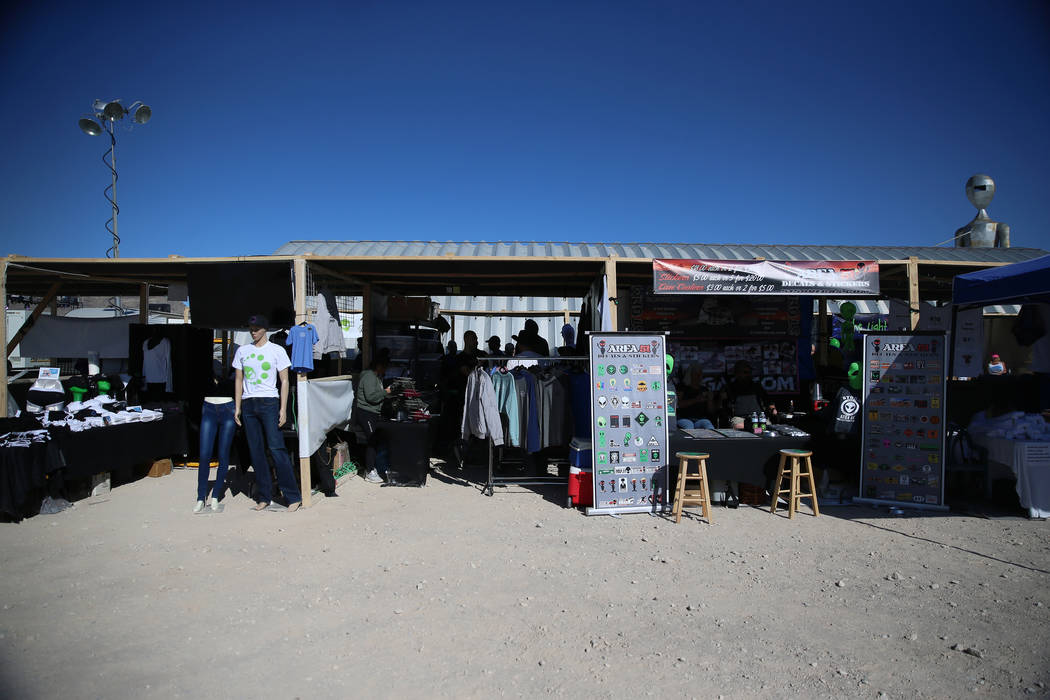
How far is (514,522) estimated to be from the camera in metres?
5.98

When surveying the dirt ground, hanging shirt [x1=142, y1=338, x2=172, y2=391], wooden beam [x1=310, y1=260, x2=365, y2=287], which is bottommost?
the dirt ground

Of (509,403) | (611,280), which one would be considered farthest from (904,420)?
(509,403)

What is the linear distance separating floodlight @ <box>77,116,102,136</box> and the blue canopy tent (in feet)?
47.5

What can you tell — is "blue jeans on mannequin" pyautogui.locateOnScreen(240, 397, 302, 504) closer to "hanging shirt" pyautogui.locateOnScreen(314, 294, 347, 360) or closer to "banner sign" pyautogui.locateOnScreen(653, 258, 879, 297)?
"hanging shirt" pyautogui.locateOnScreen(314, 294, 347, 360)

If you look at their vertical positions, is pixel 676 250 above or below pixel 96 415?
above

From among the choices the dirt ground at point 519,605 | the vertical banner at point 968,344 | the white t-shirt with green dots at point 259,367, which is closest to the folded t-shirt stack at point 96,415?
the dirt ground at point 519,605

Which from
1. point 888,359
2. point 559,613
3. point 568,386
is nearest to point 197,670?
point 559,613

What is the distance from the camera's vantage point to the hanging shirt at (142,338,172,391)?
902cm

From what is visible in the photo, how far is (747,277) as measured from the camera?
6.98 meters

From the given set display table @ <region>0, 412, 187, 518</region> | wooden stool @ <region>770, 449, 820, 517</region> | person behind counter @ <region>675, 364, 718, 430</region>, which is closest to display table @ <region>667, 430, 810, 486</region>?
wooden stool @ <region>770, 449, 820, 517</region>

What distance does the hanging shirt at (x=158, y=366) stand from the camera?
9.02 metres

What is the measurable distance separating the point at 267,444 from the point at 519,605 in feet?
12.5

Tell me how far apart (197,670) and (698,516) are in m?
4.78

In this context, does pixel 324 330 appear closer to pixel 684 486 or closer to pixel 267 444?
pixel 267 444
